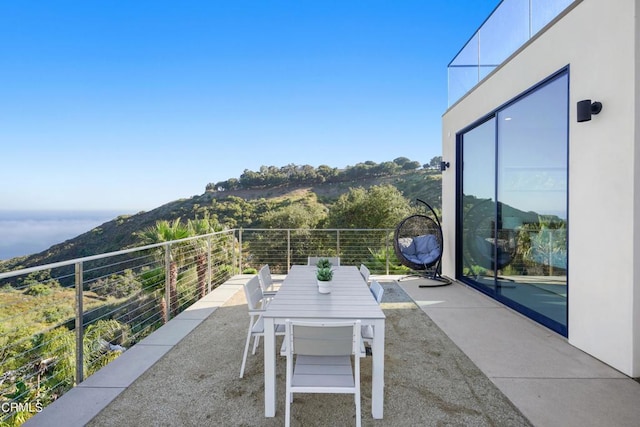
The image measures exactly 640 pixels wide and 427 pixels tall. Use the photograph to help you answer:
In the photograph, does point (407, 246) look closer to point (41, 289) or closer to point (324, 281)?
point (324, 281)

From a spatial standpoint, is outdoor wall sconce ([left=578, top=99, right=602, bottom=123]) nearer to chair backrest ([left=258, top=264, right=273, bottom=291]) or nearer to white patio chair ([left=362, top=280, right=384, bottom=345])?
white patio chair ([left=362, top=280, right=384, bottom=345])

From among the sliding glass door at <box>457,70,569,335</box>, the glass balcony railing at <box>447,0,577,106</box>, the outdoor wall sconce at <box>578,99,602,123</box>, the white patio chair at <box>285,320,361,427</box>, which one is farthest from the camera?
the glass balcony railing at <box>447,0,577,106</box>

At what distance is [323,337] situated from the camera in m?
1.76

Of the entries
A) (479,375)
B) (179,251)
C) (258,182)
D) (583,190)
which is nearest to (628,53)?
(583,190)

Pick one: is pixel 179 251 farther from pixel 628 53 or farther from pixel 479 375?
pixel 628 53

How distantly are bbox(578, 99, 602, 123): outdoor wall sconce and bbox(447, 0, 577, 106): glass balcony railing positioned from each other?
107 centimetres

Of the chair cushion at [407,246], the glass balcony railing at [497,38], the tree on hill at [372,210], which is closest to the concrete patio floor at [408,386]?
the chair cushion at [407,246]

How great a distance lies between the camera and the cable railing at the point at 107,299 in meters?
2.45

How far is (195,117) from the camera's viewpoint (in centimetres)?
1574

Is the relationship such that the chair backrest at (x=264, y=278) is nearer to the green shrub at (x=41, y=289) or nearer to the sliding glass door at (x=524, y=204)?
the green shrub at (x=41, y=289)

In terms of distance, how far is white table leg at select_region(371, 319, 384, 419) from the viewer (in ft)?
6.47

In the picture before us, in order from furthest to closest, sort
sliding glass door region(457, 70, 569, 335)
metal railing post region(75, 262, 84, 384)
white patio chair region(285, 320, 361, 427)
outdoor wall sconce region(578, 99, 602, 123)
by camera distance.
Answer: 1. sliding glass door region(457, 70, 569, 335)
2. outdoor wall sconce region(578, 99, 602, 123)
3. metal railing post region(75, 262, 84, 384)
4. white patio chair region(285, 320, 361, 427)

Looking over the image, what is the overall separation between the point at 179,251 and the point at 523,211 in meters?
5.27

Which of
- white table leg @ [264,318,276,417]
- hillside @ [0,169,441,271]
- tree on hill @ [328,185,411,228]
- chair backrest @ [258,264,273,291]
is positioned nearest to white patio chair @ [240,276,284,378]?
white table leg @ [264,318,276,417]
